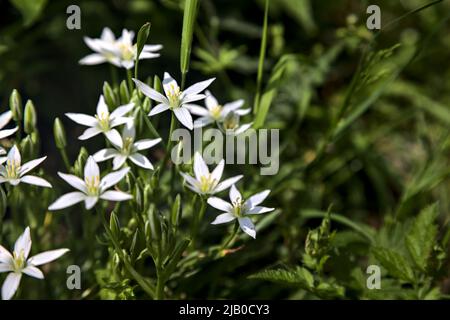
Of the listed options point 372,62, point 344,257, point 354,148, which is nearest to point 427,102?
point 354,148

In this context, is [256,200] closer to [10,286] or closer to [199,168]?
[199,168]

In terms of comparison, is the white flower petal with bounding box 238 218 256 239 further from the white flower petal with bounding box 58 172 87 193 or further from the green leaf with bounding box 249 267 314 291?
the white flower petal with bounding box 58 172 87 193

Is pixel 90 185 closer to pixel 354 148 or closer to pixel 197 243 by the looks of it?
pixel 197 243

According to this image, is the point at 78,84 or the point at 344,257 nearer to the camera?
the point at 344,257

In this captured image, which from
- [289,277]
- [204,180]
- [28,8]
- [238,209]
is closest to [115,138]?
[204,180]

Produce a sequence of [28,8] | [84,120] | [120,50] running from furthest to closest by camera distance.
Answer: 1. [28,8]
2. [120,50]
3. [84,120]
